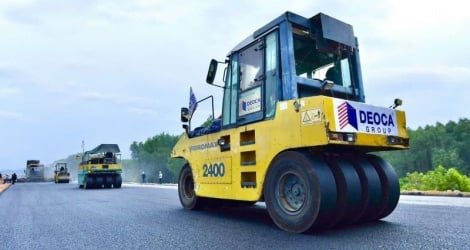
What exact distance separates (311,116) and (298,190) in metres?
0.91

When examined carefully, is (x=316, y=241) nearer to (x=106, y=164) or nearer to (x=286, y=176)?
(x=286, y=176)

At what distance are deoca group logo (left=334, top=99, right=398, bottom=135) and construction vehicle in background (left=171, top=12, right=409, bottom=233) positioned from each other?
0.04 feet

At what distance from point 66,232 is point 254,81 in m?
3.34

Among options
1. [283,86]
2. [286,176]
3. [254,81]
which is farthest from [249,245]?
[254,81]

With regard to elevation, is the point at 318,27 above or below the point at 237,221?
above

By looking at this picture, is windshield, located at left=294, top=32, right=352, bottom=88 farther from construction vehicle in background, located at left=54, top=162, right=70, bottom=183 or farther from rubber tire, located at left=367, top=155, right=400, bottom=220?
construction vehicle in background, located at left=54, top=162, right=70, bottom=183

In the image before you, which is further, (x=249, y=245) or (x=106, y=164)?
(x=106, y=164)

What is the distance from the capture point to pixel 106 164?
19812 mm

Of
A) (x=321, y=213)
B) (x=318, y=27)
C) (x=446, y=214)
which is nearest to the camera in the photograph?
(x=321, y=213)

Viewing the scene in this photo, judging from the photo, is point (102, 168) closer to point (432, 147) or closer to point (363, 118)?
point (363, 118)

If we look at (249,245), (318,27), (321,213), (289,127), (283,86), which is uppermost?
(318,27)

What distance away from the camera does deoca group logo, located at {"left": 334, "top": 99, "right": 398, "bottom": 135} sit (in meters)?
4.00

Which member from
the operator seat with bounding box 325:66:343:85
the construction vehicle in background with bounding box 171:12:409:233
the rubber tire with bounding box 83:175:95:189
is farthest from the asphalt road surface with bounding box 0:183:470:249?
the rubber tire with bounding box 83:175:95:189

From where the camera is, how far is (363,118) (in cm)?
423
